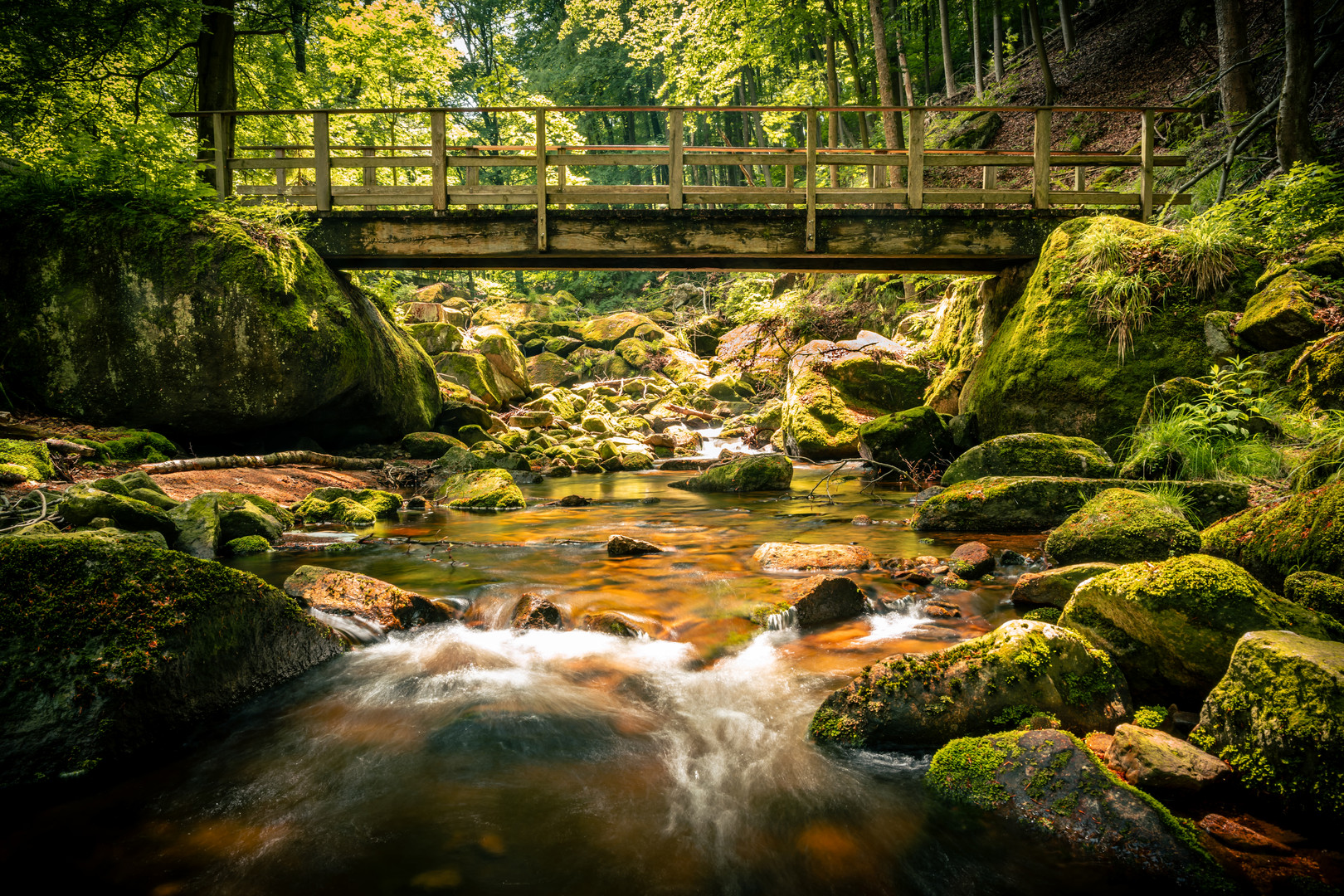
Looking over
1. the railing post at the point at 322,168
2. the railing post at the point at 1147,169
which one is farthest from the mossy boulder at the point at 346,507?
the railing post at the point at 1147,169

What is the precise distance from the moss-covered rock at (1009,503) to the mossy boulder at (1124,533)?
1.09 m

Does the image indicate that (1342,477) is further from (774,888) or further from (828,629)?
(774,888)

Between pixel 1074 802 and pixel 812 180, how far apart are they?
371 inches

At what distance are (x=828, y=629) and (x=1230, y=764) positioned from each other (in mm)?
2311

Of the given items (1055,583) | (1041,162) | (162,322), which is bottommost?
(1055,583)

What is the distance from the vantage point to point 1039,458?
7180mm

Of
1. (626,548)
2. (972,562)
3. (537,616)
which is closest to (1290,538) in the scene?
(972,562)

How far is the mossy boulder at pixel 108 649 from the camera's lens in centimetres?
262

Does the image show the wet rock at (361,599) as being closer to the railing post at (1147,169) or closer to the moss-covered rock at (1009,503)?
the moss-covered rock at (1009,503)

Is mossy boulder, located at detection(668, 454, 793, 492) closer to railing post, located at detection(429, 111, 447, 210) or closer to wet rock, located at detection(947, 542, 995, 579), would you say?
wet rock, located at detection(947, 542, 995, 579)

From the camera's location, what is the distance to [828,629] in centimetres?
448

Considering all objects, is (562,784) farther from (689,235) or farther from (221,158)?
(221,158)

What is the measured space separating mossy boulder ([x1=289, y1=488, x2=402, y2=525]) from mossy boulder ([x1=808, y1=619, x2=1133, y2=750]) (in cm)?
690

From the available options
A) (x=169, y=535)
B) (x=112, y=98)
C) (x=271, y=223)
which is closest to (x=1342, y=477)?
(x=169, y=535)
